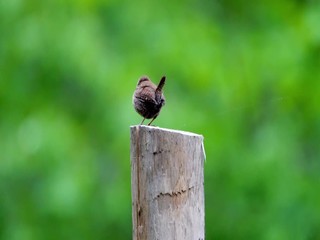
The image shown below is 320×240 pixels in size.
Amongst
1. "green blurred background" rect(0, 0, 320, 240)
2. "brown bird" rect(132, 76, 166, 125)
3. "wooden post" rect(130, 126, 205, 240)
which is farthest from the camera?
"green blurred background" rect(0, 0, 320, 240)

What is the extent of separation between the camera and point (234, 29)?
8.66m

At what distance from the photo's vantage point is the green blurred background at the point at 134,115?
7641mm

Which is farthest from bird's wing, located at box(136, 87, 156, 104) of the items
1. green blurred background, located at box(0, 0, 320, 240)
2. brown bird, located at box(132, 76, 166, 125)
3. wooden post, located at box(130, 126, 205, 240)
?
green blurred background, located at box(0, 0, 320, 240)

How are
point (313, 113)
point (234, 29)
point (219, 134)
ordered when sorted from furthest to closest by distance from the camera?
point (234, 29), point (313, 113), point (219, 134)

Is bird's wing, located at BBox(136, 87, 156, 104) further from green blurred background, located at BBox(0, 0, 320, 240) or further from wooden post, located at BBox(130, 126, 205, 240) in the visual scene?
green blurred background, located at BBox(0, 0, 320, 240)

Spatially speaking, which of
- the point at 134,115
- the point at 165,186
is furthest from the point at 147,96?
the point at 134,115

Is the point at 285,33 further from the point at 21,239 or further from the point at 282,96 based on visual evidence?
the point at 21,239

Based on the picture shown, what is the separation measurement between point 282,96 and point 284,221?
97cm

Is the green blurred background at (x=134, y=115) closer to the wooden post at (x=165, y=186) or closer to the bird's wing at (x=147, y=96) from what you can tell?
the bird's wing at (x=147, y=96)

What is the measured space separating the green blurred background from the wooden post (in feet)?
11.8

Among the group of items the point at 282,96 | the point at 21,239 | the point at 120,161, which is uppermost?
the point at 282,96

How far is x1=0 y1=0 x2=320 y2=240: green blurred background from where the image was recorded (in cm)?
764

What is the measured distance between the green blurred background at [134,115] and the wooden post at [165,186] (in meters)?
3.59

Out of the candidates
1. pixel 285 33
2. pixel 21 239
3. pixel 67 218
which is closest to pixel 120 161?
pixel 67 218
